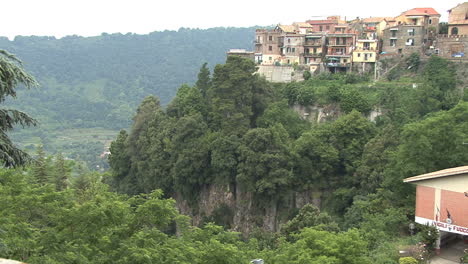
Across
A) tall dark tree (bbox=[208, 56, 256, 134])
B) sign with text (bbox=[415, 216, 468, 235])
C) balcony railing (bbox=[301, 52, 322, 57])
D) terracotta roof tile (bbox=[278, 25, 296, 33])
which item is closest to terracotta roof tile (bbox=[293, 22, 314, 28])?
terracotta roof tile (bbox=[278, 25, 296, 33])

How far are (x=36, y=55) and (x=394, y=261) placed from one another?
142500 millimetres

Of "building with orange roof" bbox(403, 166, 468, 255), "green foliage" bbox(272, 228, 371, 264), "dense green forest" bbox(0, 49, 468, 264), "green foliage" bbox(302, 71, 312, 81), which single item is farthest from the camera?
"green foliage" bbox(302, 71, 312, 81)

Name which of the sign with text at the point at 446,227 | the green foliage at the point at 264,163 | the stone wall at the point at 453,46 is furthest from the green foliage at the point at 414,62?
the sign with text at the point at 446,227

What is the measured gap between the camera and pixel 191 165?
1446 inches

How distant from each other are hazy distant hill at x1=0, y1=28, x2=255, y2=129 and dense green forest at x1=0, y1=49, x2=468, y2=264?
77.6 m

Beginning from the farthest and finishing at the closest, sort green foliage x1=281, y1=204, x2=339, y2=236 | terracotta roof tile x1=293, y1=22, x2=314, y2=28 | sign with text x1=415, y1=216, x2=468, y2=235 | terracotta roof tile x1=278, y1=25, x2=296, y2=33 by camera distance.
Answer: terracotta roof tile x1=293, y1=22, x2=314, y2=28 < terracotta roof tile x1=278, y1=25, x2=296, y2=33 < green foliage x1=281, y1=204, x2=339, y2=236 < sign with text x1=415, y1=216, x2=468, y2=235

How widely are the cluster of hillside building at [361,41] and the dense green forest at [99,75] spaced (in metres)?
48.3

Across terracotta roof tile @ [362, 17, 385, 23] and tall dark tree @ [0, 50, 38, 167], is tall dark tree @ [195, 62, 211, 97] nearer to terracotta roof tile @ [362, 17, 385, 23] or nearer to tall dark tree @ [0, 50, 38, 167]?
terracotta roof tile @ [362, 17, 385, 23]

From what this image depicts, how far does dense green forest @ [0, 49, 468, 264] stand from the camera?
44.3 ft

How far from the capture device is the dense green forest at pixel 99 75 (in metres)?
106

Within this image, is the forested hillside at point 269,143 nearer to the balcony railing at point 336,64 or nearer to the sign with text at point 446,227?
the balcony railing at point 336,64

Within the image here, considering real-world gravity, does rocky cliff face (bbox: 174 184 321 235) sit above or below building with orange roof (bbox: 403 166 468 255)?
below

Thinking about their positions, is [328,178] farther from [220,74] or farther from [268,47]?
[268,47]

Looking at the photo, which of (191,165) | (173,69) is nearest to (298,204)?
(191,165)
